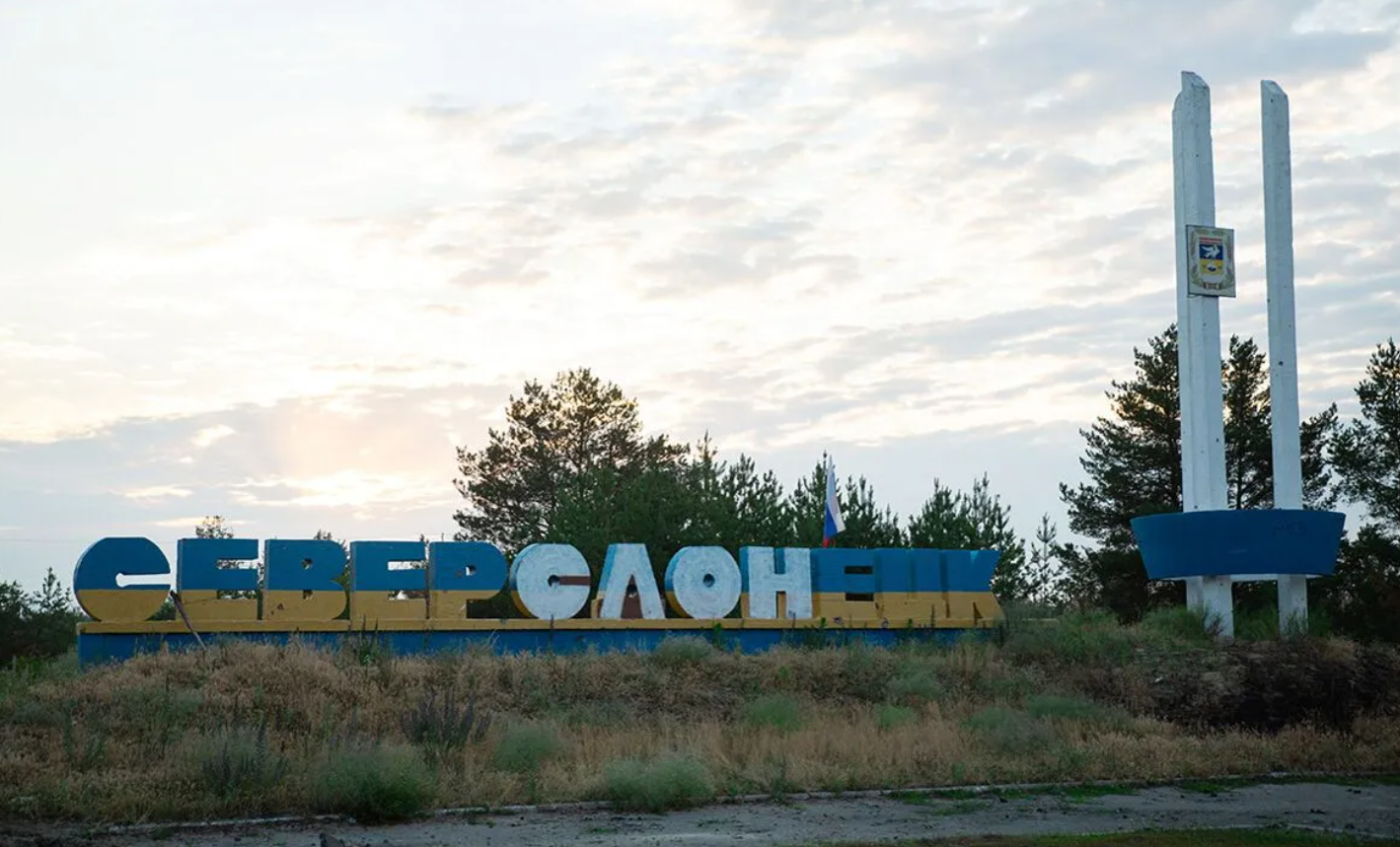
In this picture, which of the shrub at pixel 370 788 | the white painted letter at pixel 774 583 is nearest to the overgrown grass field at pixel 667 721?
the shrub at pixel 370 788

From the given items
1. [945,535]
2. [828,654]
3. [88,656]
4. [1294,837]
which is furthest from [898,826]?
[945,535]

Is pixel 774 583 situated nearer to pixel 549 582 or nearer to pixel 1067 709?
pixel 549 582

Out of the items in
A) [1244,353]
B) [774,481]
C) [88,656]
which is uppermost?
[1244,353]

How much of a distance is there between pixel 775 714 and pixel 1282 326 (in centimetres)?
1606

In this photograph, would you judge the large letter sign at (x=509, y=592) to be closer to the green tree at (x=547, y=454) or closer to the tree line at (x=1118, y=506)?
the tree line at (x=1118, y=506)

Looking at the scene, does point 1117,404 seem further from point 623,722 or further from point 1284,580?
point 623,722

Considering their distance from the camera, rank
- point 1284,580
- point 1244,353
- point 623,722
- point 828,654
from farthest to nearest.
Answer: point 1244,353 < point 1284,580 < point 828,654 < point 623,722

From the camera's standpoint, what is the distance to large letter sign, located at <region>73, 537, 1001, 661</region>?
2495cm

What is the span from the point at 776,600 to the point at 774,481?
1360 cm

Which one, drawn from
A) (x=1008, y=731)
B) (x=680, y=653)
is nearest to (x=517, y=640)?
(x=680, y=653)

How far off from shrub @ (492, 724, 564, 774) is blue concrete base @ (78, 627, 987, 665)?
5.67m

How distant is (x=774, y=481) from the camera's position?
43688 mm

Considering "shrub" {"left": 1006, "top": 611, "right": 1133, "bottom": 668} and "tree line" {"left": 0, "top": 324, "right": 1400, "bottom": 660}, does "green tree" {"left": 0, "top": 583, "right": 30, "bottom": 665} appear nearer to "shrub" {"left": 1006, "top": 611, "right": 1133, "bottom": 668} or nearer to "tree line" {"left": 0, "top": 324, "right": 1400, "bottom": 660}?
"tree line" {"left": 0, "top": 324, "right": 1400, "bottom": 660}

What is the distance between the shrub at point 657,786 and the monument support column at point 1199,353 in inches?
667
